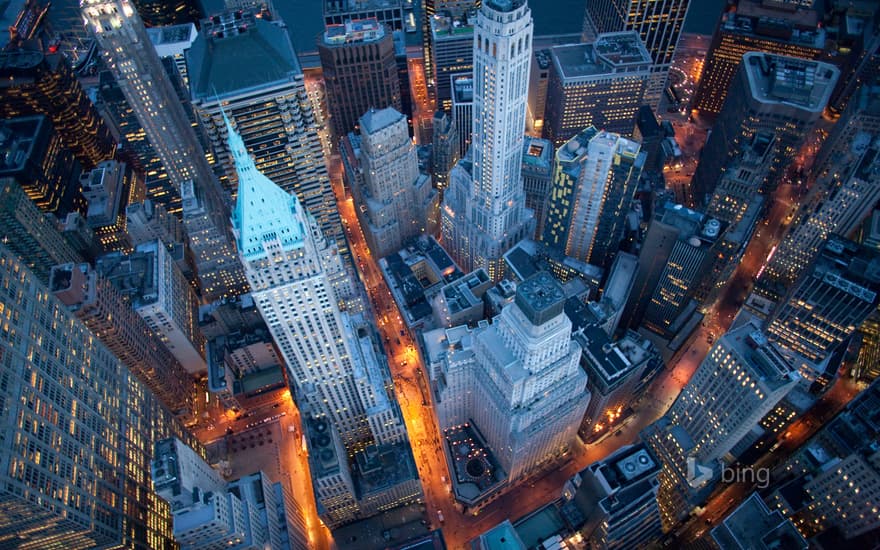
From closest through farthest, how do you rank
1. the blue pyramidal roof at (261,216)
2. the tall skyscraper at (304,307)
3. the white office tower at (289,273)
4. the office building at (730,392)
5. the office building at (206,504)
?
the blue pyramidal roof at (261,216)
the white office tower at (289,273)
the tall skyscraper at (304,307)
the office building at (206,504)
the office building at (730,392)

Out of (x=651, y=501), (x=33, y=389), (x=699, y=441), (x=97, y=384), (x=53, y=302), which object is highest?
(x=53, y=302)

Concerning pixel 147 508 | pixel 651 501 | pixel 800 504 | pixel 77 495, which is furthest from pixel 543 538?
pixel 77 495

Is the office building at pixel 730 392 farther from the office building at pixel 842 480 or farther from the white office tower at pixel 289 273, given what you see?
the white office tower at pixel 289 273

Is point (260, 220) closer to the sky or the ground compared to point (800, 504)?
closer to the sky

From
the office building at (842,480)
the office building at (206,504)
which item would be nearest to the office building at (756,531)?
the office building at (842,480)

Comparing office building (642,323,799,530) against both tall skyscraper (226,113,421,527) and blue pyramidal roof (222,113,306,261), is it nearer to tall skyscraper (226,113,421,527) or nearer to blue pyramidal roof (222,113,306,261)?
tall skyscraper (226,113,421,527)

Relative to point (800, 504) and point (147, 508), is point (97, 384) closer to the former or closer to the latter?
point (147, 508)

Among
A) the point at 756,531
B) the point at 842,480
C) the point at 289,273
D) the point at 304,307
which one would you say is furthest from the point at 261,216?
the point at 842,480
